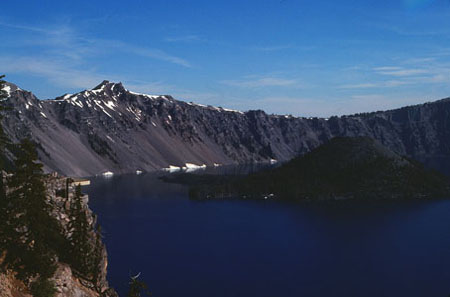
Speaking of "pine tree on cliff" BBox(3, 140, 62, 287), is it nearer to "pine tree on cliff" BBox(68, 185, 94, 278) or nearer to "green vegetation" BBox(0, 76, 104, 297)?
"green vegetation" BBox(0, 76, 104, 297)

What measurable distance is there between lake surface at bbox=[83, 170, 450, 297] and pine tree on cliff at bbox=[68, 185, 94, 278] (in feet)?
106

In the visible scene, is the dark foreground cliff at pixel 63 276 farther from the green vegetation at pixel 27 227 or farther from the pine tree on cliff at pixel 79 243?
the green vegetation at pixel 27 227

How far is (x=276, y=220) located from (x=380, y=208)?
53.5 metres

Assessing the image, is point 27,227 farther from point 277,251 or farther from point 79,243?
point 277,251

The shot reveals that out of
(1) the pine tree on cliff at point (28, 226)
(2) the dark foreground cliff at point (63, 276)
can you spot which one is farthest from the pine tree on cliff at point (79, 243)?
(1) the pine tree on cliff at point (28, 226)

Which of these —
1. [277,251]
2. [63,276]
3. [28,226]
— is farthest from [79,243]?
[277,251]

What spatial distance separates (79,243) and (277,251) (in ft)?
270

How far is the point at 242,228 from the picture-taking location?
15200 cm

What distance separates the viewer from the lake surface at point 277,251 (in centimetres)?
9312

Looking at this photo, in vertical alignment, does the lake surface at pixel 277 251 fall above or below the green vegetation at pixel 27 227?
below

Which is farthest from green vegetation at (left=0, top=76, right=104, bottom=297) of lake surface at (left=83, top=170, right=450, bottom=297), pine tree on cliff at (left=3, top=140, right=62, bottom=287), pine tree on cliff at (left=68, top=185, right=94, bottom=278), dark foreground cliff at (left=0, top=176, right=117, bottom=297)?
lake surface at (left=83, top=170, right=450, bottom=297)

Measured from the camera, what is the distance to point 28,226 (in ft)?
126

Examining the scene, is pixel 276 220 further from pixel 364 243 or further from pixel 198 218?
pixel 364 243

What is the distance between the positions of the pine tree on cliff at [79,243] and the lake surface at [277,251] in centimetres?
3228
